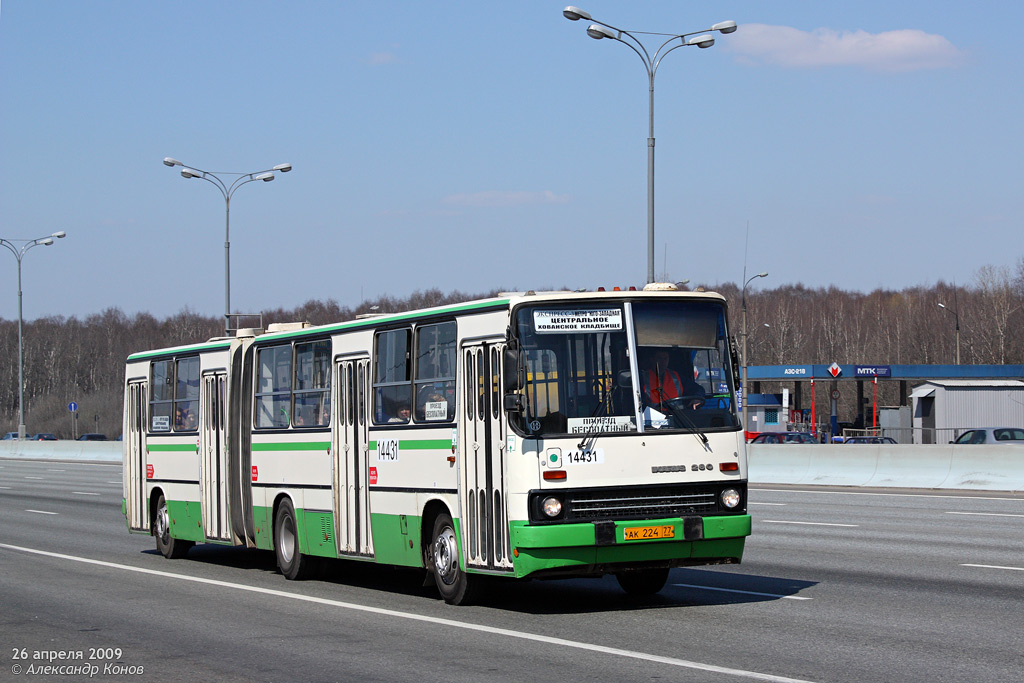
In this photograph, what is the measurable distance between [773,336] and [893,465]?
106 meters

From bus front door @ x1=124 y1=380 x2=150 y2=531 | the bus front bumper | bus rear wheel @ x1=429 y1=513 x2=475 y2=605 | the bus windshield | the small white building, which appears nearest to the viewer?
the bus front bumper

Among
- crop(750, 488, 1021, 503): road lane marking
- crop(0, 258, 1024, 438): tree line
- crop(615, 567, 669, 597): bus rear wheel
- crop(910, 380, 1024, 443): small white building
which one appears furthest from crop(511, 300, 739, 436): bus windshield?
crop(0, 258, 1024, 438): tree line

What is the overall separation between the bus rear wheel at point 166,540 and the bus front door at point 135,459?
408mm

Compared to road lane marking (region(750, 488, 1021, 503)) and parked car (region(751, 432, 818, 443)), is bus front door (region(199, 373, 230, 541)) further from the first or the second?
parked car (region(751, 432, 818, 443))

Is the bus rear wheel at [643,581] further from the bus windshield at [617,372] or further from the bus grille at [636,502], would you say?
the bus windshield at [617,372]

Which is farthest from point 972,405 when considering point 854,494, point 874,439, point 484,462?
point 484,462

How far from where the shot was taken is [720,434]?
11.5 m

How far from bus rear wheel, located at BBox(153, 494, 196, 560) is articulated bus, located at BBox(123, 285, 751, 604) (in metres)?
4.74

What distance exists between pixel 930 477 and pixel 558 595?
57.6ft

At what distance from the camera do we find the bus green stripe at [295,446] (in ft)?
48.1

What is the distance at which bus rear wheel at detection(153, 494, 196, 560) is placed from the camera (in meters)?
18.7

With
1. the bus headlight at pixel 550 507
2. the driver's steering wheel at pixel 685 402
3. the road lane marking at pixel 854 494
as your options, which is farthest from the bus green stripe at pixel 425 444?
the road lane marking at pixel 854 494

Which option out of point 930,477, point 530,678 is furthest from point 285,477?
point 930,477

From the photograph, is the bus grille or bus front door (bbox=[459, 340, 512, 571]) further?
bus front door (bbox=[459, 340, 512, 571])
